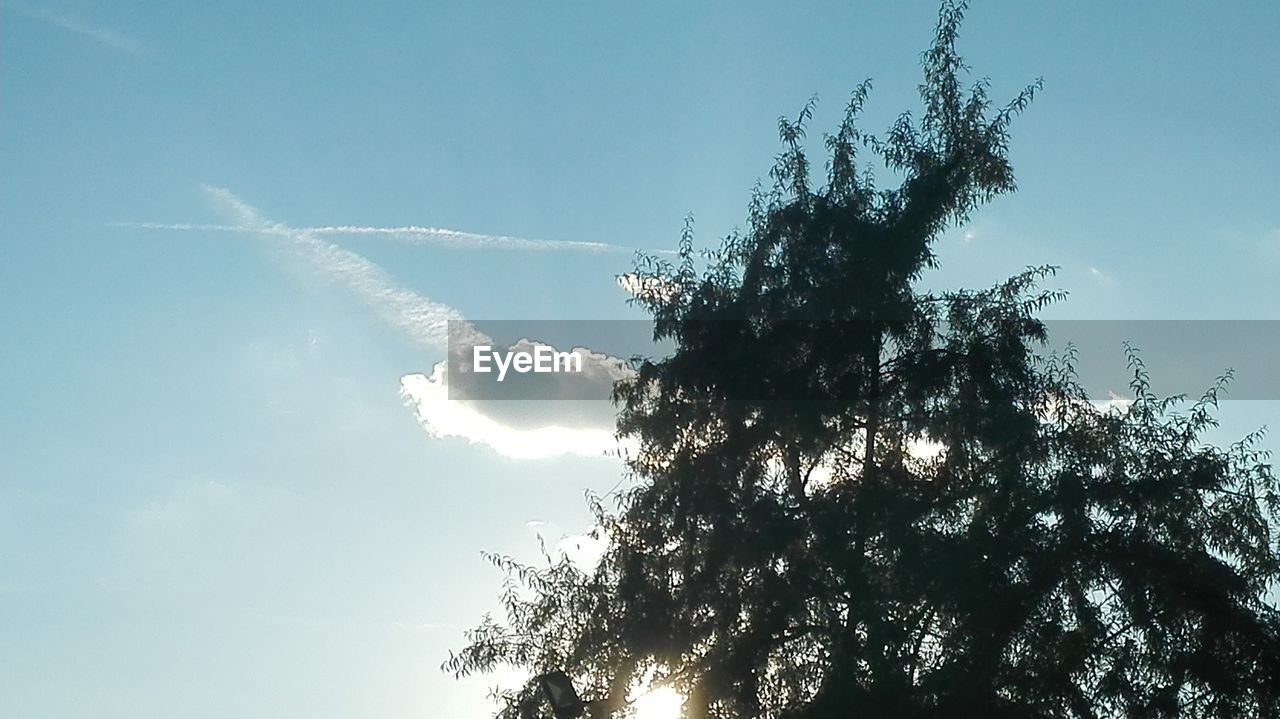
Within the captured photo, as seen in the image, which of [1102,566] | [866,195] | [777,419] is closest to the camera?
[1102,566]

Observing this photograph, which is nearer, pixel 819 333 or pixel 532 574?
pixel 819 333

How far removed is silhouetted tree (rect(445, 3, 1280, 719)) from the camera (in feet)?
72.9

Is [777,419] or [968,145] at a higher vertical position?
[968,145]

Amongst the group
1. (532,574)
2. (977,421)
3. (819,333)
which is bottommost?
(532,574)

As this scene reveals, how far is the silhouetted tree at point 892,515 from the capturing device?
22.2m

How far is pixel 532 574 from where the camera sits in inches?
1056

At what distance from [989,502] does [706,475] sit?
476 centimetres

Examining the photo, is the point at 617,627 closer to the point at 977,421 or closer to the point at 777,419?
the point at 777,419

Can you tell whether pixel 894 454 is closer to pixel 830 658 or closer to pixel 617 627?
pixel 830 658

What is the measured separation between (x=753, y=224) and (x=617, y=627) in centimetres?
779

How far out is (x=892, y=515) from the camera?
23.1m

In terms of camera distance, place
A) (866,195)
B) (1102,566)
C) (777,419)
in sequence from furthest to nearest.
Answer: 1. (866,195)
2. (777,419)
3. (1102,566)

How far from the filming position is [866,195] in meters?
26.0

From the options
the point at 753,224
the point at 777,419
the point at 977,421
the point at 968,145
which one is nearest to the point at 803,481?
the point at 777,419
